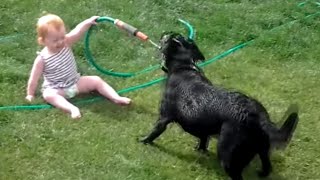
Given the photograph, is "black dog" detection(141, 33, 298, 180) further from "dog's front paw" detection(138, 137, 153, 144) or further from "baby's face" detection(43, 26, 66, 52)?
"baby's face" detection(43, 26, 66, 52)

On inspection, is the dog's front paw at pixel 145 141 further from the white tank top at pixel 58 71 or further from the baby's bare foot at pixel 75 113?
the white tank top at pixel 58 71

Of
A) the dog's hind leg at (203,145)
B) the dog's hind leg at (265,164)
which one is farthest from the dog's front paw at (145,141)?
the dog's hind leg at (265,164)

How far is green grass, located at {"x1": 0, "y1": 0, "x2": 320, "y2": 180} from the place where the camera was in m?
4.13

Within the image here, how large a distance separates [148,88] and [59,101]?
28.5 inches

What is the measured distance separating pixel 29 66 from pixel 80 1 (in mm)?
1353

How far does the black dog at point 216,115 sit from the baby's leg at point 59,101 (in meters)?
0.60

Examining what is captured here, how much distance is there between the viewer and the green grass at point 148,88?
4129mm

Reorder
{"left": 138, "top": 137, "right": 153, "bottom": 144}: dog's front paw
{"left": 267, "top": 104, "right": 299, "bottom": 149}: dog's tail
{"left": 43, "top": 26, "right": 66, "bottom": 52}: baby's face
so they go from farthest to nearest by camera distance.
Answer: {"left": 43, "top": 26, "right": 66, "bottom": 52}: baby's face → {"left": 138, "top": 137, "right": 153, "bottom": 144}: dog's front paw → {"left": 267, "top": 104, "right": 299, "bottom": 149}: dog's tail

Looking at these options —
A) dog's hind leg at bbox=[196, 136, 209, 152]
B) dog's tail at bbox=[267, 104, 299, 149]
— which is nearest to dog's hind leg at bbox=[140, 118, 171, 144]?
dog's hind leg at bbox=[196, 136, 209, 152]

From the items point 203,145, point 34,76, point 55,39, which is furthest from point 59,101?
point 203,145

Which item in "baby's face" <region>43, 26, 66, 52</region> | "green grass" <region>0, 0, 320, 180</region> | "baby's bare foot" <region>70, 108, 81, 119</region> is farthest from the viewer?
"baby's face" <region>43, 26, 66, 52</region>

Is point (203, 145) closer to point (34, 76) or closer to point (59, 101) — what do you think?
point (59, 101)

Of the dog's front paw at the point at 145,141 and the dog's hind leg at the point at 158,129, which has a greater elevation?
the dog's hind leg at the point at 158,129

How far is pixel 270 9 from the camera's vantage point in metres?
6.44
